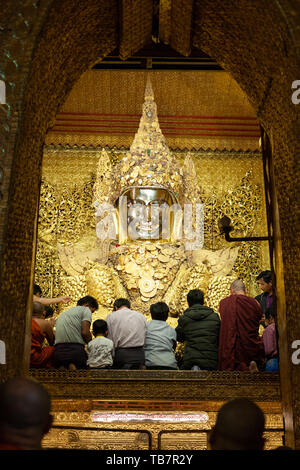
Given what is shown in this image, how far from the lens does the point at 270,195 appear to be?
3143 mm

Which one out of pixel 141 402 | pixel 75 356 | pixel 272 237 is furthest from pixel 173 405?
pixel 272 237

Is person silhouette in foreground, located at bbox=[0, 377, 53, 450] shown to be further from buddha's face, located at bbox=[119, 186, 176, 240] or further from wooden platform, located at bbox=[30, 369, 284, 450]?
buddha's face, located at bbox=[119, 186, 176, 240]

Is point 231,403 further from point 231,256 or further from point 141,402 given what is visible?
point 231,256

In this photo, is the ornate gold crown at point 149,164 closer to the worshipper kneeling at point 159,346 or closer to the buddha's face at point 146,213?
the buddha's face at point 146,213

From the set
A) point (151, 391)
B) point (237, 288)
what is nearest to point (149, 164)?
point (237, 288)

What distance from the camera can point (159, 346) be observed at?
4582 mm

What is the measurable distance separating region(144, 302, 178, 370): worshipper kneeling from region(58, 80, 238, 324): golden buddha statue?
6.50 ft

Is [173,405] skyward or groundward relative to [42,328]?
groundward

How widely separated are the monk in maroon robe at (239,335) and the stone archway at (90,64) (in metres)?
1.78

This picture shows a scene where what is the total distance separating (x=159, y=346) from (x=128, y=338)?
277mm

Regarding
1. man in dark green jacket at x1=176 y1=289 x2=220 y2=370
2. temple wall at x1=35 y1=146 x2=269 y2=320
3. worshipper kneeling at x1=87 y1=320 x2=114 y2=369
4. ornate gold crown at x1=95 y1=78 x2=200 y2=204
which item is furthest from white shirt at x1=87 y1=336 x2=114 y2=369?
ornate gold crown at x1=95 y1=78 x2=200 y2=204

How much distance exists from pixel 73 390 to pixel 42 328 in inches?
21.2

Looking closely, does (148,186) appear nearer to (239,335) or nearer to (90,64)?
(239,335)

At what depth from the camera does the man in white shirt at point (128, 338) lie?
4.50m
